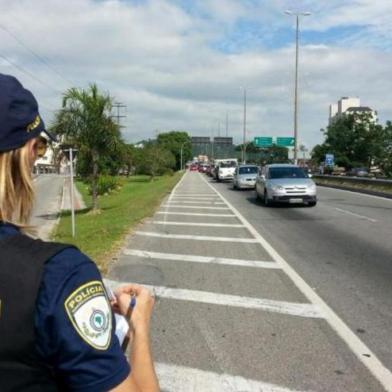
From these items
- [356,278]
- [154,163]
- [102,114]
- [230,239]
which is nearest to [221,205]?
[102,114]

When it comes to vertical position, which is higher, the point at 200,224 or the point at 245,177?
the point at 245,177

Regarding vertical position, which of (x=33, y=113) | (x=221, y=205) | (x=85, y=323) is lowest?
(x=221, y=205)

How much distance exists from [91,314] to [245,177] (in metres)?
35.6

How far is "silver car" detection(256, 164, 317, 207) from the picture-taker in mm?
22438

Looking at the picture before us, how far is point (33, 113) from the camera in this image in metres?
1.62

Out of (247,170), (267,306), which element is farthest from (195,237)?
(247,170)

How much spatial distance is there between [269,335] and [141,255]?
17.0 feet

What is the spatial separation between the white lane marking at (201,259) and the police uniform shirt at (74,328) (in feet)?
26.9

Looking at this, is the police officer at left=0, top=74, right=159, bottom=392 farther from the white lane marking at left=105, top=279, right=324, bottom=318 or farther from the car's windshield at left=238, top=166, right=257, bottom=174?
the car's windshield at left=238, top=166, right=257, bottom=174

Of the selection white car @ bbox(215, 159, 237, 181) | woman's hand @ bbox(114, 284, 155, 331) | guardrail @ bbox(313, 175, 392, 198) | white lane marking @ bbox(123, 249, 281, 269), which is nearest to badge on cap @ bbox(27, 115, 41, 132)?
woman's hand @ bbox(114, 284, 155, 331)

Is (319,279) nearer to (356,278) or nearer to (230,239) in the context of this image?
(356,278)

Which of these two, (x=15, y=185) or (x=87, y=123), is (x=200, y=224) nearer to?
(x=87, y=123)

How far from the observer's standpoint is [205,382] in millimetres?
4531

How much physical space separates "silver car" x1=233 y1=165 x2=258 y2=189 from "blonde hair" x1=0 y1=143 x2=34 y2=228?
1352 inches
